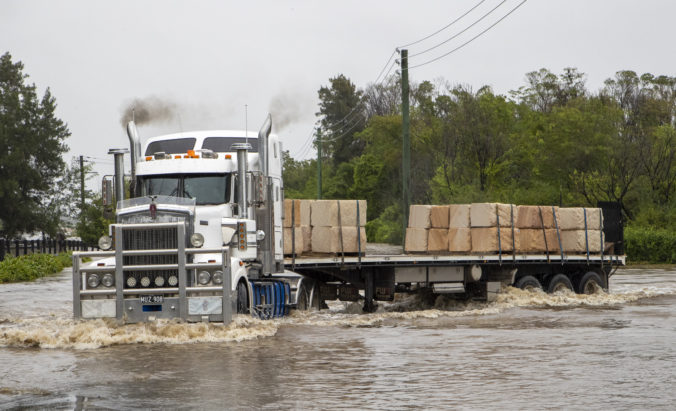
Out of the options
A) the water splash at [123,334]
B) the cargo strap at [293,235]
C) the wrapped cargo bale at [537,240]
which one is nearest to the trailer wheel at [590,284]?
the wrapped cargo bale at [537,240]

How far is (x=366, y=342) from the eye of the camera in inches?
594

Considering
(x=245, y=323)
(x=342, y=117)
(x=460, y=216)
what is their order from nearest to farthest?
(x=245, y=323), (x=460, y=216), (x=342, y=117)

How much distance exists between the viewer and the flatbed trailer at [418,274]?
2067 centimetres

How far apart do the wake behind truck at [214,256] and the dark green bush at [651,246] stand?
93.2ft

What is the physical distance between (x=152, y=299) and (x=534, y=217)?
1182 centimetres

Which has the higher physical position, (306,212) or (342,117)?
(342,117)

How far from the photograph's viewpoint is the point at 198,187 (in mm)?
16812

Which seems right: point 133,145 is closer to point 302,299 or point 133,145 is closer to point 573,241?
point 302,299

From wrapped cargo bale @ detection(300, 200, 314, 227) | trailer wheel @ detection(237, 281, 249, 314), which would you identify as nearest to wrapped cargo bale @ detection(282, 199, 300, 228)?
wrapped cargo bale @ detection(300, 200, 314, 227)

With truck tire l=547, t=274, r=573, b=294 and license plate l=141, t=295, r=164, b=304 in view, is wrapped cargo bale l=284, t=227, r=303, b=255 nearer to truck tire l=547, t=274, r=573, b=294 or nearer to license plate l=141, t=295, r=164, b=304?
license plate l=141, t=295, r=164, b=304

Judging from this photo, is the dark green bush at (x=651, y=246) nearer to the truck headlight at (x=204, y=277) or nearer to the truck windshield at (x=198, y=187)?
the truck windshield at (x=198, y=187)

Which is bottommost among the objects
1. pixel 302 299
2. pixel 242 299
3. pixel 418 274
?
pixel 302 299

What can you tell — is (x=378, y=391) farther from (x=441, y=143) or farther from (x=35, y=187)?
(x=35, y=187)

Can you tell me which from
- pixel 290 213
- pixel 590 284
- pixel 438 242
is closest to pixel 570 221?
pixel 590 284
